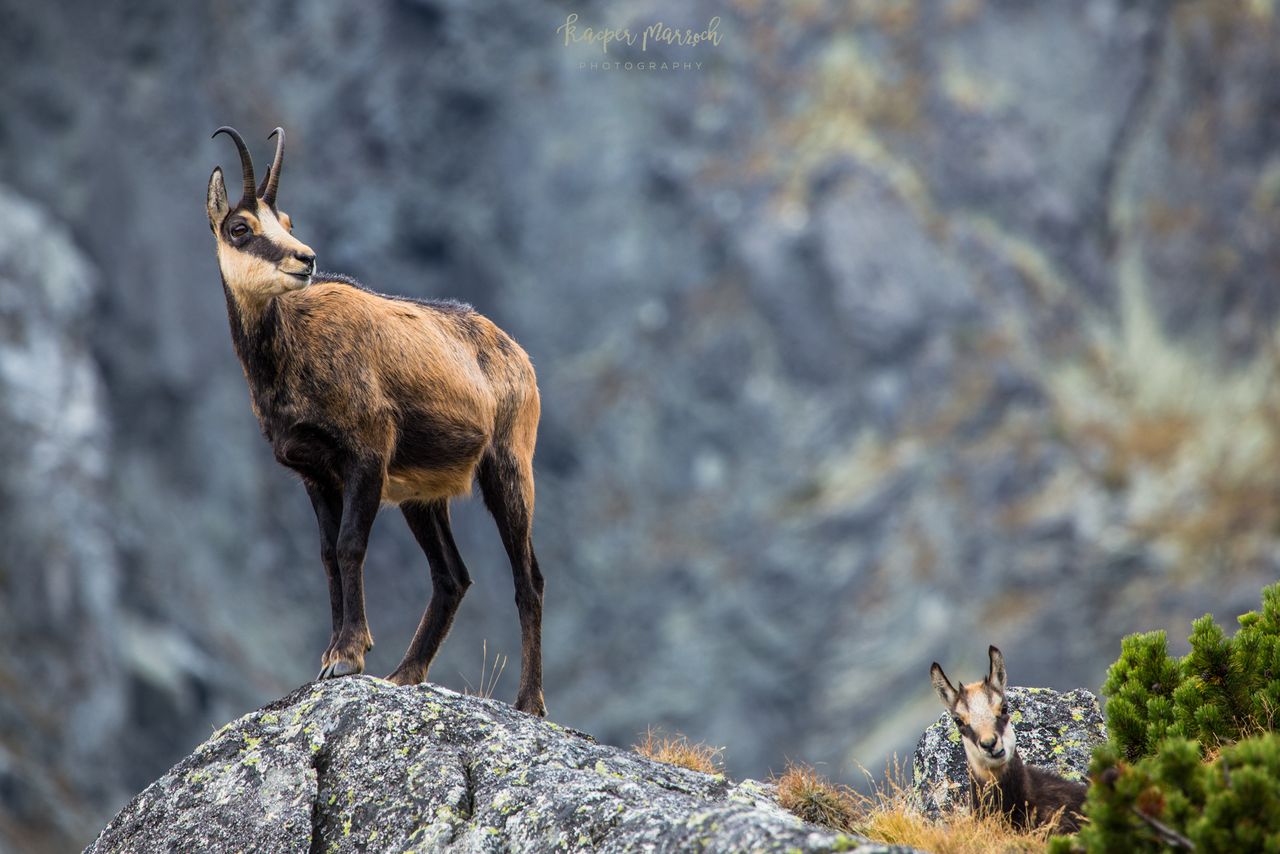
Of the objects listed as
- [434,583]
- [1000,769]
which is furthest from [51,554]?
[1000,769]

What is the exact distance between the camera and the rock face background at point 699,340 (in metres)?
84.2

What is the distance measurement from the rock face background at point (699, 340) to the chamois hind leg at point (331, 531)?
6785 cm

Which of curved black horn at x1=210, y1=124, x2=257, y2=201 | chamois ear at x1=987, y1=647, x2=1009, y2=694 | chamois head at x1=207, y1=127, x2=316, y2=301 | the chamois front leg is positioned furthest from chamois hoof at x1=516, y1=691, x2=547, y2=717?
curved black horn at x1=210, y1=124, x2=257, y2=201

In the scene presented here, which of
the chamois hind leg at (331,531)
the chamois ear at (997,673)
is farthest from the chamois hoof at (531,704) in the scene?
the chamois ear at (997,673)

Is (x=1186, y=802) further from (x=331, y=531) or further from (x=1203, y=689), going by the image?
(x=331, y=531)

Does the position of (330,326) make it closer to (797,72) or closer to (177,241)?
(177,241)

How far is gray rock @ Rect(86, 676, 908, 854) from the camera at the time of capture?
26.6ft

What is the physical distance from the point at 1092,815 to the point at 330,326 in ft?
20.5

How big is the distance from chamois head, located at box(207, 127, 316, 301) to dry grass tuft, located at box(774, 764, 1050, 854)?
4.77 metres

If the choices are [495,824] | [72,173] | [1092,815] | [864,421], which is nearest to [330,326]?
[495,824]

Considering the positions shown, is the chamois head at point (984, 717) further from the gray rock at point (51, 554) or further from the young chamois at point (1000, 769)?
the gray rock at point (51, 554)

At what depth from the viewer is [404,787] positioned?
8625mm

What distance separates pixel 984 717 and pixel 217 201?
252 inches

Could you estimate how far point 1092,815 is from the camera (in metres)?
6.75
